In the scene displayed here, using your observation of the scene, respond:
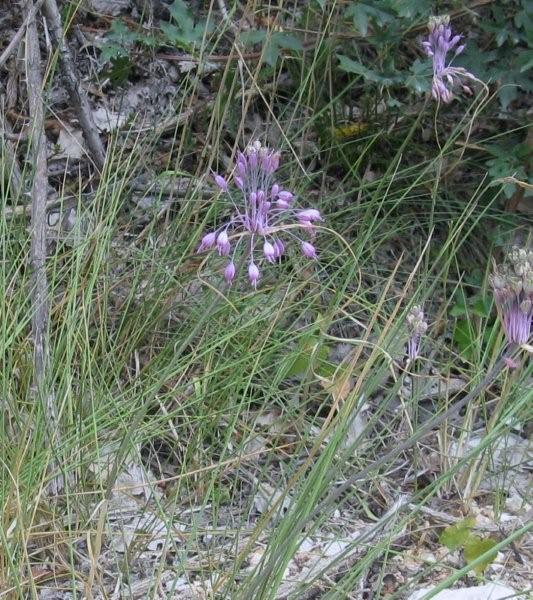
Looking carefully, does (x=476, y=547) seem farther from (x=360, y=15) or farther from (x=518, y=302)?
(x=360, y=15)

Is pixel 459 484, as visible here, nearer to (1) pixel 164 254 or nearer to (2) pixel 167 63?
(1) pixel 164 254

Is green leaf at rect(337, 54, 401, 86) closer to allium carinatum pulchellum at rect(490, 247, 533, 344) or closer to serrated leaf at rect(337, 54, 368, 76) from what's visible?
serrated leaf at rect(337, 54, 368, 76)

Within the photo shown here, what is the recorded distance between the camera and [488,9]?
3.23 meters

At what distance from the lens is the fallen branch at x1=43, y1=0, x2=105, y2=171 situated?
9.68 ft

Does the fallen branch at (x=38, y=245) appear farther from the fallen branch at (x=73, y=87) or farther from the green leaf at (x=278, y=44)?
the green leaf at (x=278, y=44)

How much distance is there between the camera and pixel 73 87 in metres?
3.06

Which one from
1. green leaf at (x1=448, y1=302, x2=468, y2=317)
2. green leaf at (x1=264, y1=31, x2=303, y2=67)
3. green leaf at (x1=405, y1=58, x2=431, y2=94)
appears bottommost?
green leaf at (x1=448, y1=302, x2=468, y2=317)

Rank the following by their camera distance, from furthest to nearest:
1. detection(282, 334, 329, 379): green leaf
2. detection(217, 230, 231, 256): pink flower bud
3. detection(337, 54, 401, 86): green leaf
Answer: detection(337, 54, 401, 86): green leaf < detection(282, 334, 329, 379): green leaf < detection(217, 230, 231, 256): pink flower bud

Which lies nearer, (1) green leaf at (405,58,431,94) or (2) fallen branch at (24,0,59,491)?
(2) fallen branch at (24,0,59,491)

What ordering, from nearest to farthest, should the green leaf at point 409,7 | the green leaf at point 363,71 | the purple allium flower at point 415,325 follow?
the purple allium flower at point 415,325, the green leaf at point 409,7, the green leaf at point 363,71

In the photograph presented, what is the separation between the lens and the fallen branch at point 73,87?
9.68 feet

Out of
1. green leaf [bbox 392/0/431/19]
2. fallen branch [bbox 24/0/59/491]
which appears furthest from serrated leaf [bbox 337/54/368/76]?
fallen branch [bbox 24/0/59/491]

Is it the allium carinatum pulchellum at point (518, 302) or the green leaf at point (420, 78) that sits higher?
the allium carinatum pulchellum at point (518, 302)

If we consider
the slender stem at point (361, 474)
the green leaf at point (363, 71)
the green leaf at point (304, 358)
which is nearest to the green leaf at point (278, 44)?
the green leaf at point (363, 71)
